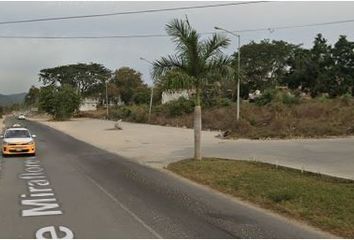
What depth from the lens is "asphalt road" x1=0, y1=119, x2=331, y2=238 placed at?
9.69 m

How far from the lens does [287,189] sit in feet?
44.7

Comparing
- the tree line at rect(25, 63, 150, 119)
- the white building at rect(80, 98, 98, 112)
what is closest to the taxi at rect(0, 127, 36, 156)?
the tree line at rect(25, 63, 150, 119)

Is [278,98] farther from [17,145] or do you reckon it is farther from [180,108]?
[17,145]

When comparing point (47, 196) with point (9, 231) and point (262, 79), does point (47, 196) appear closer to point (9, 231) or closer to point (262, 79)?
point (9, 231)

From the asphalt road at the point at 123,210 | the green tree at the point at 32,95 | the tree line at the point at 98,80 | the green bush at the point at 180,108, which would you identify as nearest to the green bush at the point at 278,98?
Answer: the green bush at the point at 180,108

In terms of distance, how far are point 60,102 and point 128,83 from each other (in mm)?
43916

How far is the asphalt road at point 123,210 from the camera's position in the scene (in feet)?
31.8

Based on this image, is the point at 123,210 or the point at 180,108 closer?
the point at 123,210

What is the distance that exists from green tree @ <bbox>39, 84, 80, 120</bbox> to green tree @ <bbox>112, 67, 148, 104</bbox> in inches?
1472

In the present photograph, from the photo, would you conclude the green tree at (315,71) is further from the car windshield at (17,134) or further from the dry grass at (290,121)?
the car windshield at (17,134)

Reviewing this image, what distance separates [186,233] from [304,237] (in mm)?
2005

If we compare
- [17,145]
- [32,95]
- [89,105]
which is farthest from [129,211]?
[32,95]

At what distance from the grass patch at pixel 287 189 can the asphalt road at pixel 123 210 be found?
1.55 ft

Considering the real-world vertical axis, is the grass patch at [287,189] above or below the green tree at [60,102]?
below
